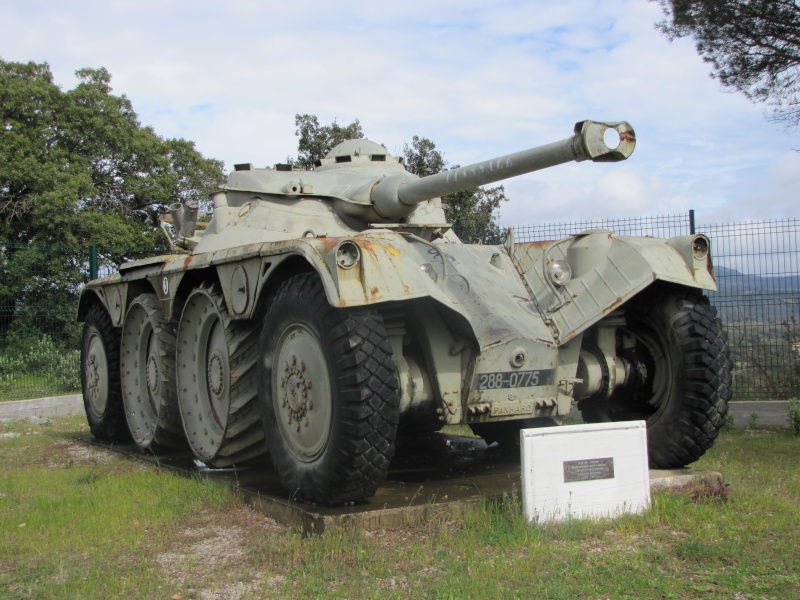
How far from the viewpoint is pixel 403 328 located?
559cm

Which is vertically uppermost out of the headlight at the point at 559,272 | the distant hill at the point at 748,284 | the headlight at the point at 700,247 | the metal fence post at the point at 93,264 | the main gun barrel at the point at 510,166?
the main gun barrel at the point at 510,166

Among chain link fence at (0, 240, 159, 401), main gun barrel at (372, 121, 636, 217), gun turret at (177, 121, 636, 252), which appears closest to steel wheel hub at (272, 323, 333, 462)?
gun turret at (177, 121, 636, 252)

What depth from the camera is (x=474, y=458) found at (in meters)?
7.37

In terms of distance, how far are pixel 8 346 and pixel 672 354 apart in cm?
923

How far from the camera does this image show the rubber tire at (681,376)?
609cm

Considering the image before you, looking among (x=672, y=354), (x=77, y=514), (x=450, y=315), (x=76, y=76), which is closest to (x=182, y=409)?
(x=77, y=514)

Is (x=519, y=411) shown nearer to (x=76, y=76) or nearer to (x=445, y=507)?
(x=445, y=507)

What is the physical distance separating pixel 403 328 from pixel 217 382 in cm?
215

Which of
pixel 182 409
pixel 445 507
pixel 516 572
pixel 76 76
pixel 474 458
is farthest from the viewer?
pixel 76 76

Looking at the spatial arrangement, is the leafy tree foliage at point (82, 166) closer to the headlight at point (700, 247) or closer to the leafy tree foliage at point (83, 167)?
the leafy tree foliage at point (83, 167)

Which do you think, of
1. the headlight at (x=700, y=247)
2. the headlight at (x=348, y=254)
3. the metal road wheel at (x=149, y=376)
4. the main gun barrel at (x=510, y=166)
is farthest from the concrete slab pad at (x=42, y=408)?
the headlight at (x=700, y=247)

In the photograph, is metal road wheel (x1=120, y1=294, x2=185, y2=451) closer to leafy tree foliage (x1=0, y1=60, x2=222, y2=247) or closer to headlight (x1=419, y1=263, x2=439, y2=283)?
headlight (x1=419, y1=263, x2=439, y2=283)

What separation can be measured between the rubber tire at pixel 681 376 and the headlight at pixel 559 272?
25.0 inches

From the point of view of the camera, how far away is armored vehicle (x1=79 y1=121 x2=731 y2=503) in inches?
203
